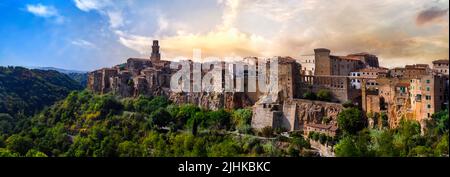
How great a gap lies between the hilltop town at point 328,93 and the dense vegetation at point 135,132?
712 millimetres

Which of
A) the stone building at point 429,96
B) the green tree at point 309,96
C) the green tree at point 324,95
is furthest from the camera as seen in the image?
the green tree at point 309,96

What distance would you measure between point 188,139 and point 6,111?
10.6 m

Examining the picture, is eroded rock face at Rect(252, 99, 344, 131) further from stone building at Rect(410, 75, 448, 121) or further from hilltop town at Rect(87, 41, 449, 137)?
stone building at Rect(410, 75, 448, 121)

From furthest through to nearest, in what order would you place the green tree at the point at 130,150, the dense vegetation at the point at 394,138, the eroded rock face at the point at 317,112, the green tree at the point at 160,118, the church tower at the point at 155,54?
the church tower at the point at 155,54, the green tree at the point at 160,118, the eroded rock face at the point at 317,112, the green tree at the point at 130,150, the dense vegetation at the point at 394,138

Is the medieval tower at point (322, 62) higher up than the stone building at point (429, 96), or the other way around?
the medieval tower at point (322, 62)

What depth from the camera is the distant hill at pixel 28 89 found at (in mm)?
19259

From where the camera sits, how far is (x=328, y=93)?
13.6 meters

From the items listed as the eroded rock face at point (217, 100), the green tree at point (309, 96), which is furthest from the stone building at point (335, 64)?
the eroded rock face at point (217, 100)

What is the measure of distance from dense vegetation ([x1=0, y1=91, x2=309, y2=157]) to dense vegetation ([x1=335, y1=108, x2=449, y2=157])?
4.35 ft

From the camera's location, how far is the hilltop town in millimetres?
10852

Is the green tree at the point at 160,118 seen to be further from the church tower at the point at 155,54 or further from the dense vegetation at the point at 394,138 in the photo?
the church tower at the point at 155,54

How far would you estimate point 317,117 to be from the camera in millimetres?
12766
